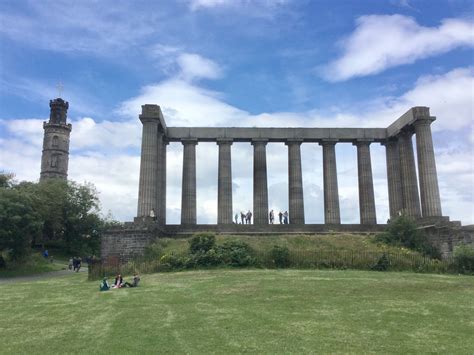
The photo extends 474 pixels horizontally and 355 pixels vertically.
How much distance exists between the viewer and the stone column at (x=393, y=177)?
173ft

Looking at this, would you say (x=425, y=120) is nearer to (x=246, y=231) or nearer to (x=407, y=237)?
(x=407, y=237)

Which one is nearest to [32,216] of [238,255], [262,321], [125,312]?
[238,255]

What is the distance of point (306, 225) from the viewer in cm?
4866

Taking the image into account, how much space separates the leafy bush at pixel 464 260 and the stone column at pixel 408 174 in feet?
61.7

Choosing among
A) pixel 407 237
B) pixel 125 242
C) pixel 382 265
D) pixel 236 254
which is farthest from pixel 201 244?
pixel 407 237

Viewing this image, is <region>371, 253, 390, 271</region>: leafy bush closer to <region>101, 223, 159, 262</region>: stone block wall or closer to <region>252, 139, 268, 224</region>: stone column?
<region>101, 223, 159, 262</region>: stone block wall

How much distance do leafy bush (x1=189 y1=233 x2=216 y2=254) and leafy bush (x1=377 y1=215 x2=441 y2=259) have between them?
1546 cm

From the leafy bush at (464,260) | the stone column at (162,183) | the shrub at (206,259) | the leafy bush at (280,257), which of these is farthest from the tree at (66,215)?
the leafy bush at (464,260)

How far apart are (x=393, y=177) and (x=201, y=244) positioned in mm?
27798

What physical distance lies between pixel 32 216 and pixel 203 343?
39.9m

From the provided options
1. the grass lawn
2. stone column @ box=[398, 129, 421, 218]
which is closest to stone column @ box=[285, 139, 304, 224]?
stone column @ box=[398, 129, 421, 218]

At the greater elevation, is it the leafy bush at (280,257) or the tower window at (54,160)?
the tower window at (54,160)

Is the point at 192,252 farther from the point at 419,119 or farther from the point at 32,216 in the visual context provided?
the point at 419,119

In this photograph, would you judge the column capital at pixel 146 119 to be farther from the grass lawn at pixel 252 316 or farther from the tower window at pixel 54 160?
the tower window at pixel 54 160
